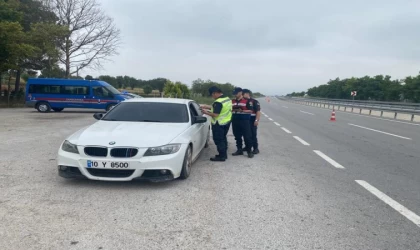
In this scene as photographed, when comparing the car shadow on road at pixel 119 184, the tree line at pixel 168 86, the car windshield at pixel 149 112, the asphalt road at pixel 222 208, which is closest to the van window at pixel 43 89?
the tree line at pixel 168 86

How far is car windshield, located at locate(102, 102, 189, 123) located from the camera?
613 centimetres

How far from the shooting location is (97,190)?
4.68m

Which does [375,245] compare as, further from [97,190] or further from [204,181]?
[97,190]

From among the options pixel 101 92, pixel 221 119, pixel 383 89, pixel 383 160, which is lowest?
pixel 383 160

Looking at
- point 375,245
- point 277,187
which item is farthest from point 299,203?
point 375,245

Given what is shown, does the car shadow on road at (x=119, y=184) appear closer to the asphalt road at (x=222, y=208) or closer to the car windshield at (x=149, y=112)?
the asphalt road at (x=222, y=208)

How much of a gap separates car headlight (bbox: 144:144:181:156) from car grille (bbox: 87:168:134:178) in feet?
1.26

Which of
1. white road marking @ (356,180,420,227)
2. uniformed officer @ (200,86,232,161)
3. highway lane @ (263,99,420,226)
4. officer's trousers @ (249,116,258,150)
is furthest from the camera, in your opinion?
officer's trousers @ (249,116,258,150)

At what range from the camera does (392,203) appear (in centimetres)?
447

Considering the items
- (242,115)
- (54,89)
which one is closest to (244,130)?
(242,115)

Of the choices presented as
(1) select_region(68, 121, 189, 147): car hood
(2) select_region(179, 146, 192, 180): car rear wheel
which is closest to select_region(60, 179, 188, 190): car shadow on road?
(2) select_region(179, 146, 192, 180): car rear wheel

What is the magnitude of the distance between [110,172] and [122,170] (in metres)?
0.21

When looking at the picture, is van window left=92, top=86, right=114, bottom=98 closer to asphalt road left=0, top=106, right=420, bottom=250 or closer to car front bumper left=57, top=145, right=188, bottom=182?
asphalt road left=0, top=106, right=420, bottom=250

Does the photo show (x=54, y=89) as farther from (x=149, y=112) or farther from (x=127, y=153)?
(x=127, y=153)
